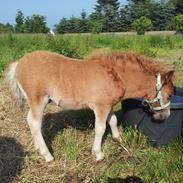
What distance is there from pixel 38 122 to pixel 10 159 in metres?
0.54

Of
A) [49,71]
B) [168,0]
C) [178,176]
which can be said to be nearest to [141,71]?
[49,71]

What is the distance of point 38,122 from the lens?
16.8 feet

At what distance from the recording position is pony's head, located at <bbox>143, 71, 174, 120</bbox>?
5051mm

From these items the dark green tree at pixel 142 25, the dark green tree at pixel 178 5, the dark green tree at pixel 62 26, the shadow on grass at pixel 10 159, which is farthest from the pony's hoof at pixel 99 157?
the dark green tree at pixel 178 5

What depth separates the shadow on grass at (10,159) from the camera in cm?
473

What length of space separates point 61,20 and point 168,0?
51.3 feet

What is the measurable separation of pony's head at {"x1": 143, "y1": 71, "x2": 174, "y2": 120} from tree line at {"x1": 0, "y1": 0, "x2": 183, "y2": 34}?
148ft

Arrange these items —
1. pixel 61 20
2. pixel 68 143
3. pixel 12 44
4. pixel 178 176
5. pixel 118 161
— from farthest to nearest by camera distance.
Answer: pixel 61 20
pixel 12 44
pixel 68 143
pixel 118 161
pixel 178 176

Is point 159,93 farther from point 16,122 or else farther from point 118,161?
point 16,122

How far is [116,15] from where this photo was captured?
57.2 meters

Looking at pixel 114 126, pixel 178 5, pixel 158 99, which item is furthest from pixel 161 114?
pixel 178 5

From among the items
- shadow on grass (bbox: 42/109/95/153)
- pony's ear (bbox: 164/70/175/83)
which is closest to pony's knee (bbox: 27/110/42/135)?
shadow on grass (bbox: 42/109/95/153)

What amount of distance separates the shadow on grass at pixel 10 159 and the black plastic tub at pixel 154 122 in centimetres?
144

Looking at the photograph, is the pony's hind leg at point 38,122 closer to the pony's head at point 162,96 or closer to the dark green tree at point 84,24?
the pony's head at point 162,96
